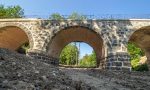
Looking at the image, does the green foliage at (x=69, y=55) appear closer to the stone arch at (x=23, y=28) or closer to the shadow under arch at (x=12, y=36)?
the shadow under arch at (x=12, y=36)

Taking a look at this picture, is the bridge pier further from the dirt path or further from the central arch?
the dirt path

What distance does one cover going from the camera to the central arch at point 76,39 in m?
29.4

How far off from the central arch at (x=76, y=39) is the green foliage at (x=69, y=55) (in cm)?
3127

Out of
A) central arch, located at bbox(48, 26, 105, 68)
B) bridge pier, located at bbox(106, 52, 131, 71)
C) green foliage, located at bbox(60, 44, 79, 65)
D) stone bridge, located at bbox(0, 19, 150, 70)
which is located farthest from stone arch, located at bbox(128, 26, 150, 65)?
green foliage, located at bbox(60, 44, 79, 65)

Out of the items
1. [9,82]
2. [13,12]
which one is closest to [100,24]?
[9,82]

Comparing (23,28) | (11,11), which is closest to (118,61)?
(23,28)

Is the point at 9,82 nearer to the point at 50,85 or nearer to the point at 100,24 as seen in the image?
the point at 50,85

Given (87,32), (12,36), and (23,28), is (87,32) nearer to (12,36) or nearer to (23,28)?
(23,28)

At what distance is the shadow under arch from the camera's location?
30547 millimetres

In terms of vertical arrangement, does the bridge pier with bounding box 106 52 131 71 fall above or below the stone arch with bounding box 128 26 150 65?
below

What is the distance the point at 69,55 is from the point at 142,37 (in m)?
36.9

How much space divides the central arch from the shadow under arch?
9.71 ft

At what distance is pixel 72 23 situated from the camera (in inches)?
1124

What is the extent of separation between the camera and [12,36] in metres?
33.0
